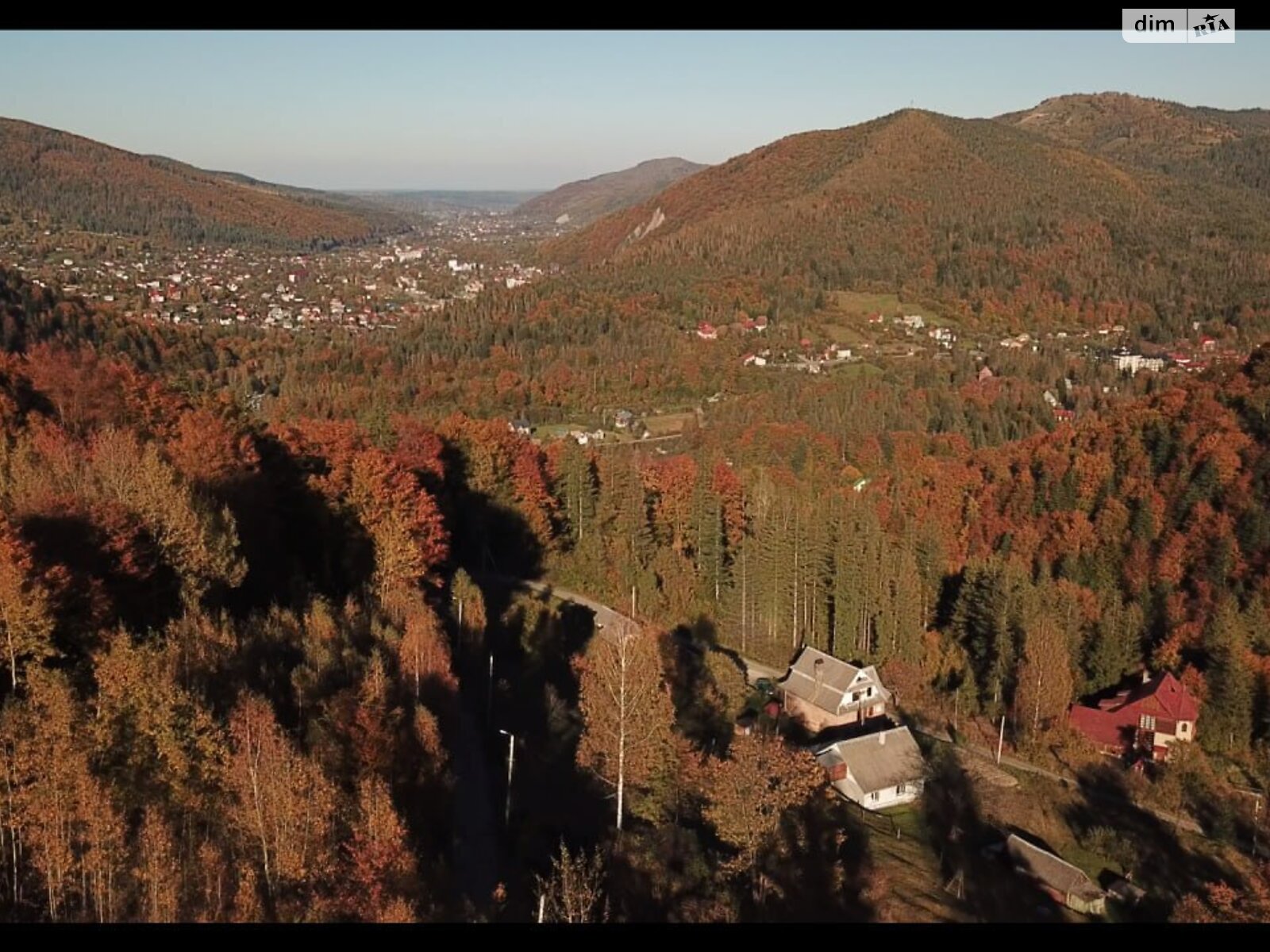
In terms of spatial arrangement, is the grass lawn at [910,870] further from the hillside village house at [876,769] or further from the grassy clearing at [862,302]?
the grassy clearing at [862,302]

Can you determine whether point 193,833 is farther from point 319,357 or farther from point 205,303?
point 205,303

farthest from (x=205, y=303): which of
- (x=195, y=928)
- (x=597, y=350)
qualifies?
(x=195, y=928)

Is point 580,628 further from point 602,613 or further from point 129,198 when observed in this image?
point 129,198

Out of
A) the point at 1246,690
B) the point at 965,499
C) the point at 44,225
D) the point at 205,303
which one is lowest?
the point at 1246,690

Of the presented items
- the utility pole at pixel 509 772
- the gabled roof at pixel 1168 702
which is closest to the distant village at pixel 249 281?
the utility pole at pixel 509 772

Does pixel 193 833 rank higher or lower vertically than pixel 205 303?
lower

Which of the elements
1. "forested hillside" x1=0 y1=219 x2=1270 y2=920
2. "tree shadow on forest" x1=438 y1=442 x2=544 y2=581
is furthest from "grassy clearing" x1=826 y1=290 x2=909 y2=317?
"tree shadow on forest" x1=438 y1=442 x2=544 y2=581

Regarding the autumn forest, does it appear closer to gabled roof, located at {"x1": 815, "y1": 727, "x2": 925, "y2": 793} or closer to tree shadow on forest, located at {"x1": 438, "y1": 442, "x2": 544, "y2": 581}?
tree shadow on forest, located at {"x1": 438, "y1": 442, "x2": 544, "y2": 581}
